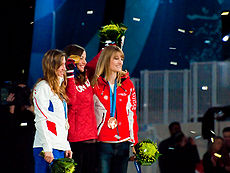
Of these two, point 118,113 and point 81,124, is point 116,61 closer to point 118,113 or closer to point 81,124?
point 118,113

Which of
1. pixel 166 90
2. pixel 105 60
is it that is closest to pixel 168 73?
pixel 166 90

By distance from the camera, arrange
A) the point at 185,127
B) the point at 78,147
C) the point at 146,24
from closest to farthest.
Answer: the point at 78,147 < the point at 185,127 < the point at 146,24

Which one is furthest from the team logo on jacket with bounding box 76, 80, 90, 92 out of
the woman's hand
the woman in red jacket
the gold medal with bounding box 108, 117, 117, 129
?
the woman's hand

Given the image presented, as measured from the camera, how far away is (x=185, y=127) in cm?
854

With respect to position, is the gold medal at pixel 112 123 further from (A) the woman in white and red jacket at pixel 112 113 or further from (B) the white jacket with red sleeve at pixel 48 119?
(B) the white jacket with red sleeve at pixel 48 119

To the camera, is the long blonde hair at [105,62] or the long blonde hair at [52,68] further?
the long blonde hair at [105,62]

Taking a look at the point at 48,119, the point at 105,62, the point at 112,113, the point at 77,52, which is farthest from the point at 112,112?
the point at 48,119

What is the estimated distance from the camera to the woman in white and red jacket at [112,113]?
3.44 metres

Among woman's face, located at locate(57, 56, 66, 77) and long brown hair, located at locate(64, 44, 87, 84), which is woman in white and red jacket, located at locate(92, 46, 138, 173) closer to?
long brown hair, located at locate(64, 44, 87, 84)

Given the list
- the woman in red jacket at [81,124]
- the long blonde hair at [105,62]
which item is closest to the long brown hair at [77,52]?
the woman in red jacket at [81,124]

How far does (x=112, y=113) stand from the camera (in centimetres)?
347

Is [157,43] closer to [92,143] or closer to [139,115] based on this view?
[139,115]

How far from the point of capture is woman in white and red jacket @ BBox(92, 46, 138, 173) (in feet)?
11.3

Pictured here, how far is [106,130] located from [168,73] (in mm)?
6098
